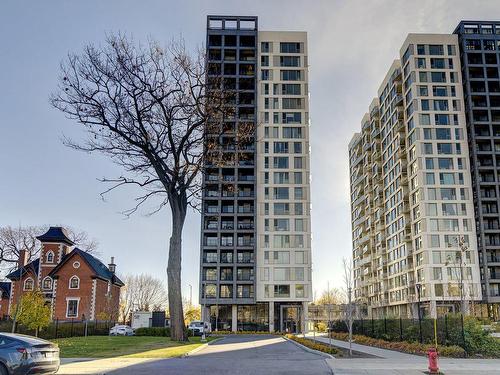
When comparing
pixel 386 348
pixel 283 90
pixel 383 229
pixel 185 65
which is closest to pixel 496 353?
pixel 386 348

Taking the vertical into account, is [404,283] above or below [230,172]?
below

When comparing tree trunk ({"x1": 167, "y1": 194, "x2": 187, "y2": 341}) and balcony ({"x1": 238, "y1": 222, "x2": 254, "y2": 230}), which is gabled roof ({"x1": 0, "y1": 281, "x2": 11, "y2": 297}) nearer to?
balcony ({"x1": 238, "y1": 222, "x2": 254, "y2": 230})

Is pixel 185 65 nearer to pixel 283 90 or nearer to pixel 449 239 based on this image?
pixel 283 90

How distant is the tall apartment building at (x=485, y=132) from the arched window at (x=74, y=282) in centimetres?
5284

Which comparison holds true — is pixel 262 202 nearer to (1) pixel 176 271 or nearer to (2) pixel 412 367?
(1) pixel 176 271

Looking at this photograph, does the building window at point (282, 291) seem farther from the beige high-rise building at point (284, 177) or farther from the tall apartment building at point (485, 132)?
the tall apartment building at point (485, 132)

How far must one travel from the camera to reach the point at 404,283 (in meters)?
78.5

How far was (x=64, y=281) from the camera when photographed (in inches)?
2331

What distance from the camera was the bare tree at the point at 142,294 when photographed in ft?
350

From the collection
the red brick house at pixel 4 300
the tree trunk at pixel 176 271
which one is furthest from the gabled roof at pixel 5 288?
the tree trunk at pixel 176 271

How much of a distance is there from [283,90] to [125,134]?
47303mm

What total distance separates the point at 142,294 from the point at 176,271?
83.3 meters

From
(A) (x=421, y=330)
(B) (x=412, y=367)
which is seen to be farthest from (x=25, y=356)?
(A) (x=421, y=330)

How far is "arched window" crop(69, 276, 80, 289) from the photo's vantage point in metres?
59.1
